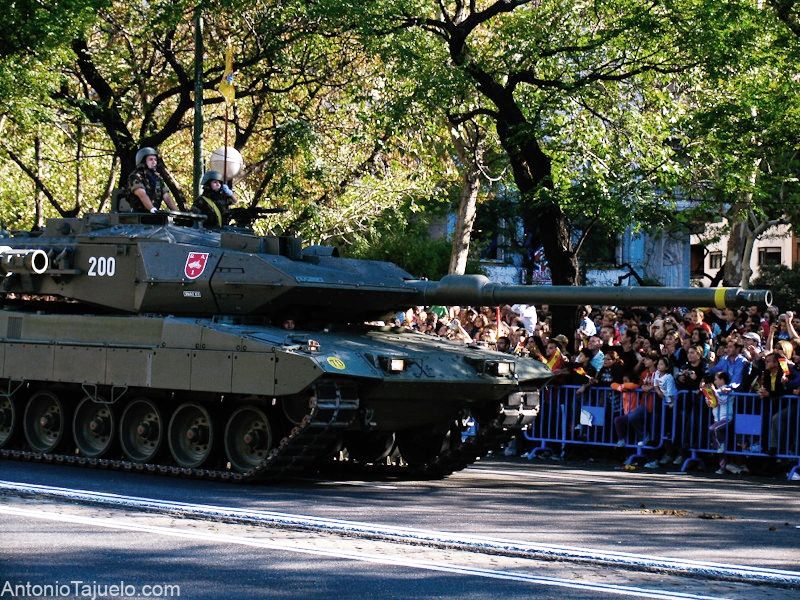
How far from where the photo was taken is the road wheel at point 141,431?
55.0 ft

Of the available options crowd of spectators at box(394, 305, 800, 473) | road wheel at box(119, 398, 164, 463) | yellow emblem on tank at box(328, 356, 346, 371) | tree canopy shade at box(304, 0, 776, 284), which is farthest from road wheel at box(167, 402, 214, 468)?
tree canopy shade at box(304, 0, 776, 284)

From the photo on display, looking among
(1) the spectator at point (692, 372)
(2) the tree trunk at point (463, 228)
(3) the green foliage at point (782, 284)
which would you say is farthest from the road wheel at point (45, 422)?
(3) the green foliage at point (782, 284)

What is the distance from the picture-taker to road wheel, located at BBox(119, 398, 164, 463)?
55.0 feet

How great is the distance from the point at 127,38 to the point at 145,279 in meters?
13.8

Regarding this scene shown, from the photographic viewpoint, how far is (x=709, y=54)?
70.2ft

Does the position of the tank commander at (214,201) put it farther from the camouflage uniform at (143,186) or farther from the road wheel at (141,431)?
the road wheel at (141,431)

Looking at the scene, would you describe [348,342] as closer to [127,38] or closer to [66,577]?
[66,577]

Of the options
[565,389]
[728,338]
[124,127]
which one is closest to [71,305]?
[565,389]

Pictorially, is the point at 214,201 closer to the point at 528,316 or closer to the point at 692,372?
the point at 692,372

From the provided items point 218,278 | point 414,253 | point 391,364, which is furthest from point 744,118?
point 414,253

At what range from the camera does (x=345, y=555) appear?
34.2ft

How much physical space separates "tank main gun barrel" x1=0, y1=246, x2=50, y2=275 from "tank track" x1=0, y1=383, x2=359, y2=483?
2998 millimetres

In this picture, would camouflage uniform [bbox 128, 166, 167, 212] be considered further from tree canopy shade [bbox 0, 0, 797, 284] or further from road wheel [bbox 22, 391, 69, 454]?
tree canopy shade [bbox 0, 0, 797, 284]

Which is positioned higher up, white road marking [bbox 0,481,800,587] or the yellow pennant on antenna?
the yellow pennant on antenna
